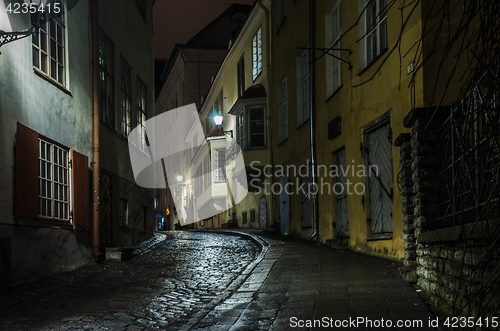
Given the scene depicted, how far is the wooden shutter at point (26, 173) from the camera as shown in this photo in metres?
8.52

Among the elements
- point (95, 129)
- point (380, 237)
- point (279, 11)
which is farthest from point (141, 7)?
point (380, 237)

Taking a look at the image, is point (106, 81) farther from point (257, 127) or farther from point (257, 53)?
point (257, 53)

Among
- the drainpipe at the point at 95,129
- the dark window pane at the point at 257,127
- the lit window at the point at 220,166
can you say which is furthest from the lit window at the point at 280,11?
the lit window at the point at 220,166

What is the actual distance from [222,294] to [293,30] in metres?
12.3


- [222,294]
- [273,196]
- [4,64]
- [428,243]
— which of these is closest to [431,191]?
[428,243]

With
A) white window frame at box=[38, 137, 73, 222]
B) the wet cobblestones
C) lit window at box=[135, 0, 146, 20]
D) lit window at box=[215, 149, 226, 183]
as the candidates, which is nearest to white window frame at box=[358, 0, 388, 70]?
the wet cobblestones

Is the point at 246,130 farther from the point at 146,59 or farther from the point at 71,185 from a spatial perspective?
the point at 71,185

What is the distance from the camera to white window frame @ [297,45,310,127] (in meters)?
16.7

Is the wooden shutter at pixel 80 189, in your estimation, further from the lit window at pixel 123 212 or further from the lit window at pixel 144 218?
the lit window at pixel 144 218

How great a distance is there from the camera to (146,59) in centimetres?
1873

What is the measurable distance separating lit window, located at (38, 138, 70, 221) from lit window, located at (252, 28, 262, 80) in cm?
1365

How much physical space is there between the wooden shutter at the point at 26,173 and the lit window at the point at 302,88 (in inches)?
371

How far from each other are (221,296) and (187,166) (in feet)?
121

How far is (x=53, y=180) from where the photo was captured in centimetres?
1005
